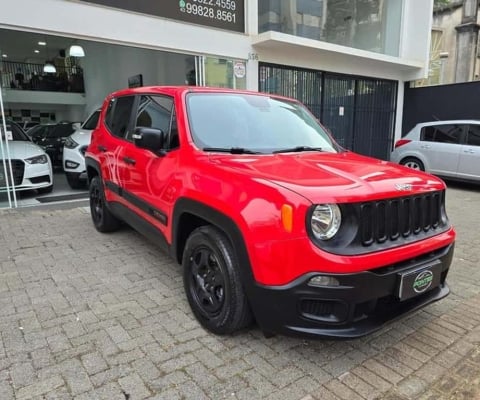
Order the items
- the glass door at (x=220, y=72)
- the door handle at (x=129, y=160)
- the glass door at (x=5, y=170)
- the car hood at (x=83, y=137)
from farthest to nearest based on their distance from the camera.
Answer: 1. the glass door at (x=220, y=72)
2. the car hood at (x=83, y=137)
3. the glass door at (x=5, y=170)
4. the door handle at (x=129, y=160)

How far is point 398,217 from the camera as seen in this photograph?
8.13 ft

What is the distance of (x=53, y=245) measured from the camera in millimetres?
4883

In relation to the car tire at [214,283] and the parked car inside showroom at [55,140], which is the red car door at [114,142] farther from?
the parked car inside showroom at [55,140]

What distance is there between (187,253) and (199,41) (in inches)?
249

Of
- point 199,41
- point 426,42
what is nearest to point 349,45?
point 426,42

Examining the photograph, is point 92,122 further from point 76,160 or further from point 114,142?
point 114,142

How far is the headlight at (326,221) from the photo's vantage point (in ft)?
7.31

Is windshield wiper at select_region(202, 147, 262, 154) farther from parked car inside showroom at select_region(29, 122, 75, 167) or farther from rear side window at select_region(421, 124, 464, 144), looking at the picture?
parked car inside showroom at select_region(29, 122, 75, 167)

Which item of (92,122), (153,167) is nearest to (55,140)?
(92,122)

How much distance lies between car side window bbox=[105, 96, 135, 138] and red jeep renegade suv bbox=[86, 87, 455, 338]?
751mm

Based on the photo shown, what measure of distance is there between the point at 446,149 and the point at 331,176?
8079mm

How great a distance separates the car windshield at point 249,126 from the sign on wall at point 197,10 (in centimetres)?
475

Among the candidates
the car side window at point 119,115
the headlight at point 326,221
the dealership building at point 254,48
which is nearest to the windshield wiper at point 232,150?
the headlight at point 326,221

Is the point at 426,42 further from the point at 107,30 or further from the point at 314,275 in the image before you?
the point at 314,275
